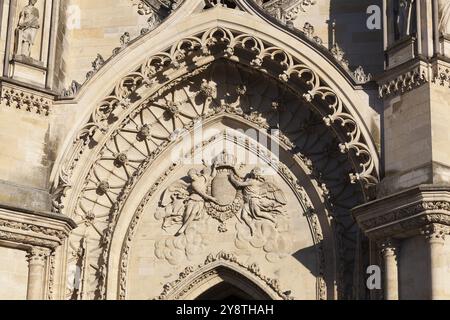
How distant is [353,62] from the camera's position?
14227 millimetres

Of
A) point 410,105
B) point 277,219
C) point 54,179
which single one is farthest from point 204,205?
point 410,105

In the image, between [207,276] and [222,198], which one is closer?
[207,276]

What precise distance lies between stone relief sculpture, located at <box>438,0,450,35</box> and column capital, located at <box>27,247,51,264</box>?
178 inches

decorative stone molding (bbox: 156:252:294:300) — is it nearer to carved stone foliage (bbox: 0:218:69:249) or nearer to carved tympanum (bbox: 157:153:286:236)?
carved tympanum (bbox: 157:153:286:236)

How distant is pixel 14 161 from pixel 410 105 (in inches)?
157

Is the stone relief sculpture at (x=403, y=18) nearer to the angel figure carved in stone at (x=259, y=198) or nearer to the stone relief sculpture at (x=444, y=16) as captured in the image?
the stone relief sculpture at (x=444, y=16)

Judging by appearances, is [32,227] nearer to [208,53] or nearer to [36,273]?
[36,273]

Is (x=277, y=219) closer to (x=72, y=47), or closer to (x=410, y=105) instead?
(x=410, y=105)

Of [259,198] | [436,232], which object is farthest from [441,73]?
[259,198]

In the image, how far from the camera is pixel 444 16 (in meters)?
13.4

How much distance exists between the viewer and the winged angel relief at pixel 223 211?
14.3 metres

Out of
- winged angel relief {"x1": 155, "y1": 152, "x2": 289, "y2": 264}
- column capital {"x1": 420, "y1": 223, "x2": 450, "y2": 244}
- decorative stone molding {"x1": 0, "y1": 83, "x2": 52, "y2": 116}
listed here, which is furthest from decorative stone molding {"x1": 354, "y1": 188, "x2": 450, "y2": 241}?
decorative stone molding {"x1": 0, "y1": 83, "x2": 52, "y2": 116}

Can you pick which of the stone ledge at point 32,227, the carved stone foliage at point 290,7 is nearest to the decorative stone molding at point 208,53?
the stone ledge at point 32,227

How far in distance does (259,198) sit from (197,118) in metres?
1.12
